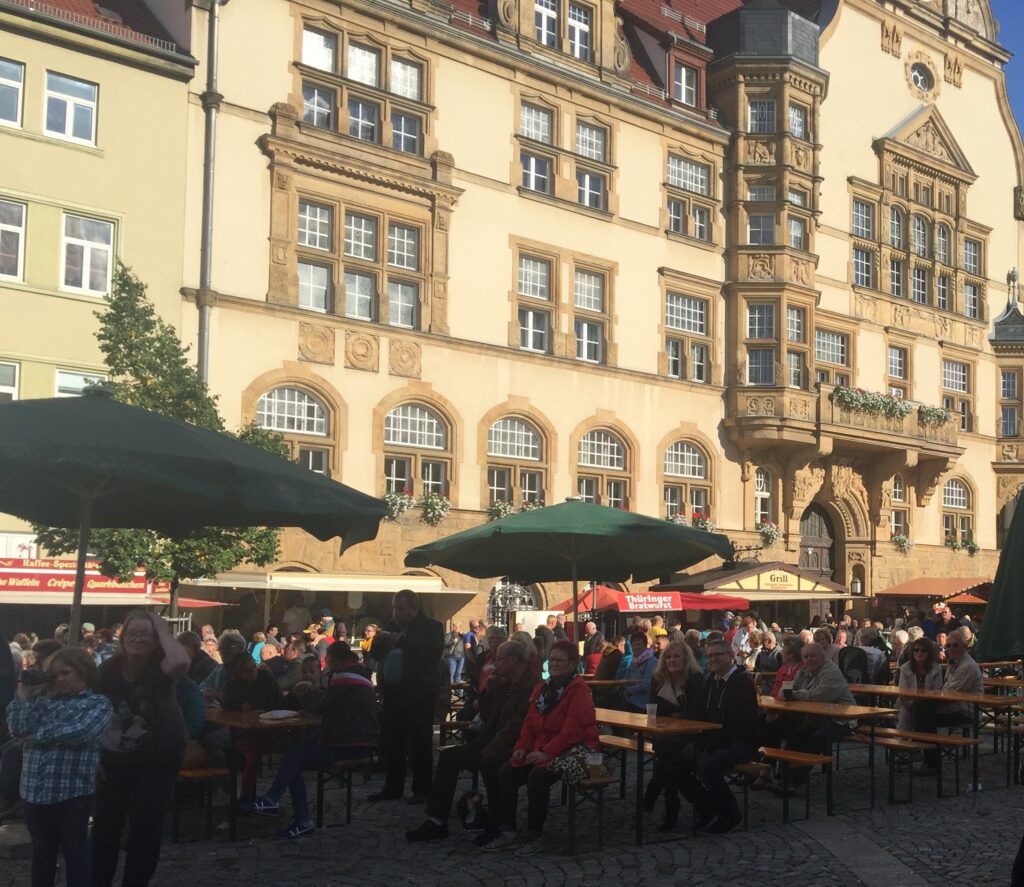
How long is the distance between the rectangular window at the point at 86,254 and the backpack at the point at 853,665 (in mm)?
14916

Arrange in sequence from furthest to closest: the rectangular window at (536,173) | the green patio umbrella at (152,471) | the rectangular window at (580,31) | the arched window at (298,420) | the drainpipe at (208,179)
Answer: the rectangular window at (580,31)
the rectangular window at (536,173)
the arched window at (298,420)
the drainpipe at (208,179)
the green patio umbrella at (152,471)

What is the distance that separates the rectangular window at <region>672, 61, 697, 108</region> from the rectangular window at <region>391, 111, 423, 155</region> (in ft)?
27.9

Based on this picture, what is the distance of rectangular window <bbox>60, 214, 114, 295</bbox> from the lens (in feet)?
78.1

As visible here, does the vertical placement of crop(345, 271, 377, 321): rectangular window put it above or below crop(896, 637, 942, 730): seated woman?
above

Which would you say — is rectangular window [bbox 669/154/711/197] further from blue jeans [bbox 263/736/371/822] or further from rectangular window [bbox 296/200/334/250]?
blue jeans [bbox 263/736/371/822]

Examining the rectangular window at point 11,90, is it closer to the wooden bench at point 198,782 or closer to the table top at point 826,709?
the wooden bench at point 198,782

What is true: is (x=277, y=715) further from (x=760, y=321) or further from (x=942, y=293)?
(x=942, y=293)

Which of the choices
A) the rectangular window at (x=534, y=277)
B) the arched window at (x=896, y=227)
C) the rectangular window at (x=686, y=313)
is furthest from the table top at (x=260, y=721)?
the arched window at (x=896, y=227)

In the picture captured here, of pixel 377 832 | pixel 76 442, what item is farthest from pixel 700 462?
pixel 76 442

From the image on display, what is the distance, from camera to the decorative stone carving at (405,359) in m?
27.5

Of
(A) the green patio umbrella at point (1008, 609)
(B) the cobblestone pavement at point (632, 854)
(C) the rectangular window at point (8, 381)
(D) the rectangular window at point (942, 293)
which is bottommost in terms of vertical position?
(B) the cobblestone pavement at point (632, 854)

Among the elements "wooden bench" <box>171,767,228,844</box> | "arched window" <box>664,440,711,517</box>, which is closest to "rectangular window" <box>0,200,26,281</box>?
"wooden bench" <box>171,767,228,844</box>

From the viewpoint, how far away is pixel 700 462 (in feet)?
109

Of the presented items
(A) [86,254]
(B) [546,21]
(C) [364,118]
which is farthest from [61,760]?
(B) [546,21]
